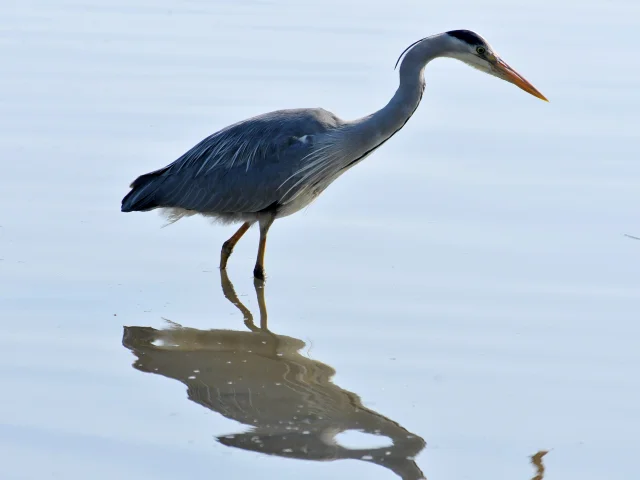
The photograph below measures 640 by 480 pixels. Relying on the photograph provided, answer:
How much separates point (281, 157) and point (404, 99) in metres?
0.76

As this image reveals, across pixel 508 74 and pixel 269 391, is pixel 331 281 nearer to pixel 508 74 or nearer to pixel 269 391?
pixel 269 391

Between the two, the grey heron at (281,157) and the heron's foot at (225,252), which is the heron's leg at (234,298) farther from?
the grey heron at (281,157)

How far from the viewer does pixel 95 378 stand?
16.6 feet

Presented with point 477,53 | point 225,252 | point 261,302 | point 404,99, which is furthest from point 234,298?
point 477,53

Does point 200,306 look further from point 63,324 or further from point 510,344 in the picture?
point 510,344

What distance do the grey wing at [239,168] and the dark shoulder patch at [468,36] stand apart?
2.70 feet

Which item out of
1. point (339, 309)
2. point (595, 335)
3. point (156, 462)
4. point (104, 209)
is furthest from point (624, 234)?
point (156, 462)

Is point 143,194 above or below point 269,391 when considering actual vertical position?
above

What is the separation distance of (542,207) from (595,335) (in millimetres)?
1877

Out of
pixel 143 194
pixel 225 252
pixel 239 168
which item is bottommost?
pixel 225 252

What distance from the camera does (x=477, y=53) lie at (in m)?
6.61

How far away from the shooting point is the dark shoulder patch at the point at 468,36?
6.55 metres

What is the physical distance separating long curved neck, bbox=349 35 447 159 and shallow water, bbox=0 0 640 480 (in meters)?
0.66

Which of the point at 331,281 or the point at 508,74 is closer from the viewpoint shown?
the point at 331,281
